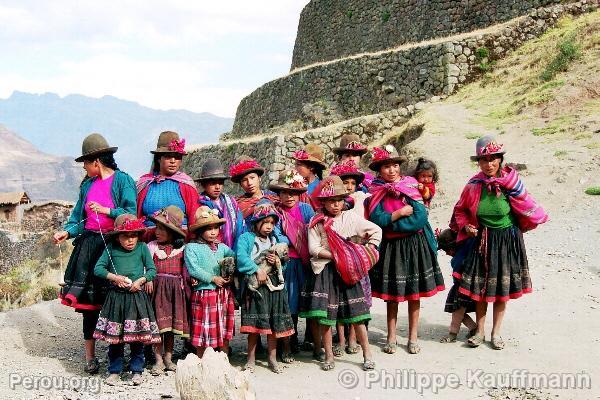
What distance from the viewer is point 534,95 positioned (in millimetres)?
14820

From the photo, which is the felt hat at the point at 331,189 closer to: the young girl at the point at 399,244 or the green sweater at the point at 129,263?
the young girl at the point at 399,244

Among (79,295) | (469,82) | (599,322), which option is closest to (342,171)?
(79,295)

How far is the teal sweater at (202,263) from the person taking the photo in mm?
5406

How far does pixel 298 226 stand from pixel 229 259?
706 mm

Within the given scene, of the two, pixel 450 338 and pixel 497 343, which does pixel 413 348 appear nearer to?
pixel 450 338

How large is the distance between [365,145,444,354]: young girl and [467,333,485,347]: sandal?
0.49 meters

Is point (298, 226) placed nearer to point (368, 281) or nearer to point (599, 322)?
point (368, 281)

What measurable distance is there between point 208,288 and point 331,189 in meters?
1.30

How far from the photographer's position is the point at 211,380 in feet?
14.2

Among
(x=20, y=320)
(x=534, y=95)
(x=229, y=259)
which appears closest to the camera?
(x=229, y=259)

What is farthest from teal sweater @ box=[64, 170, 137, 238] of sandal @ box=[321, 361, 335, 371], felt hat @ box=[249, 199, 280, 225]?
sandal @ box=[321, 361, 335, 371]

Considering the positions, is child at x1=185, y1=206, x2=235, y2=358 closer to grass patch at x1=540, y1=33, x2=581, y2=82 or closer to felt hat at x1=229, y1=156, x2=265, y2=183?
felt hat at x1=229, y1=156, x2=265, y2=183

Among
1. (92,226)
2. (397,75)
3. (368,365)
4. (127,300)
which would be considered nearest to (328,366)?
(368,365)

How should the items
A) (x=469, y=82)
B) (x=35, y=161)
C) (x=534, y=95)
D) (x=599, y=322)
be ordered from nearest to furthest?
(x=599, y=322), (x=534, y=95), (x=469, y=82), (x=35, y=161)
